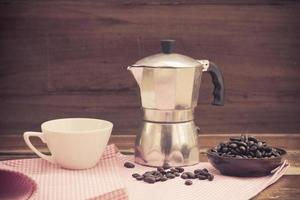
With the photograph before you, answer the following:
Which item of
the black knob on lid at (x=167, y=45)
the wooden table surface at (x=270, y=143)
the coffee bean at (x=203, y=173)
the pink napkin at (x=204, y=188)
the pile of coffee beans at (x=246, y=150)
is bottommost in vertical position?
the wooden table surface at (x=270, y=143)

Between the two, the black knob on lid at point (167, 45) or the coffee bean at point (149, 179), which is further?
the black knob on lid at point (167, 45)

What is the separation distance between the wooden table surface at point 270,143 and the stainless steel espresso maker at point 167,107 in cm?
9

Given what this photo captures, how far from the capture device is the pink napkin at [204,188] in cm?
80

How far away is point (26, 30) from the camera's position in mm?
1271

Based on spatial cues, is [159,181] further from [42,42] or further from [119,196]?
[42,42]

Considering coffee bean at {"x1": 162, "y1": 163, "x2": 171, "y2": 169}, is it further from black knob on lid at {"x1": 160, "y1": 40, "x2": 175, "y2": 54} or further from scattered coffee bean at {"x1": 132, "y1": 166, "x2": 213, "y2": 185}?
black knob on lid at {"x1": 160, "y1": 40, "x2": 175, "y2": 54}

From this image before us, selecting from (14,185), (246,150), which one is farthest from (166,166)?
(14,185)

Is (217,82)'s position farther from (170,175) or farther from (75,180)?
(75,180)

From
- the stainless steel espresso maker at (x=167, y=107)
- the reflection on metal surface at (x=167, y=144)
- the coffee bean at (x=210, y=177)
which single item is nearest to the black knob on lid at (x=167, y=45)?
the stainless steel espresso maker at (x=167, y=107)

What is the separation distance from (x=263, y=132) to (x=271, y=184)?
0.46 m

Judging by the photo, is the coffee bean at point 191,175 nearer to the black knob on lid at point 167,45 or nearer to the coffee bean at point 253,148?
the coffee bean at point 253,148

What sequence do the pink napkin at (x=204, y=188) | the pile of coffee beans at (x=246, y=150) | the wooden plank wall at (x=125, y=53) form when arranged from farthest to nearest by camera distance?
the wooden plank wall at (x=125, y=53)
the pile of coffee beans at (x=246, y=150)
the pink napkin at (x=204, y=188)

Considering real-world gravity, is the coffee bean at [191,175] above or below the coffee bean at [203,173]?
below

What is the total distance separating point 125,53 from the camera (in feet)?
4.22
